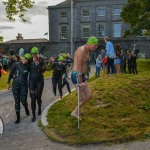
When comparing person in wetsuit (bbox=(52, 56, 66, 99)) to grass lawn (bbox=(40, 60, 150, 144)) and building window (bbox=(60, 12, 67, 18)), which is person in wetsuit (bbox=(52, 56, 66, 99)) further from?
building window (bbox=(60, 12, 67, 18))

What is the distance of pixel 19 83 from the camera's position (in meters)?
9.18

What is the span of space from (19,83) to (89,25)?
152ft

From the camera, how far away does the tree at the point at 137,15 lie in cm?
2320

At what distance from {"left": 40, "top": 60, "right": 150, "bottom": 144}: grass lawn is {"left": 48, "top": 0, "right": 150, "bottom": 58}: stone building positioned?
4065 centimetres

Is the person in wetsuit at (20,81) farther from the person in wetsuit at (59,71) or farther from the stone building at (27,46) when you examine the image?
the stone building at (27,46)

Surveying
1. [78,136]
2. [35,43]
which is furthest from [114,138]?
[35,43]

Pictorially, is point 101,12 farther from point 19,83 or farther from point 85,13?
point 19,83

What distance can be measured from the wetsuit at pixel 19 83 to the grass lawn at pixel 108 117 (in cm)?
100

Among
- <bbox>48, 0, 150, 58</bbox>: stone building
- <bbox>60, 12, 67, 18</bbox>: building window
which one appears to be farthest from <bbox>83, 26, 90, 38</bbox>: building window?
<bbox>60, 12, 67, 18</bbox>: building window

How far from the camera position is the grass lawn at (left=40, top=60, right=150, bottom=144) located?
7.55 metres

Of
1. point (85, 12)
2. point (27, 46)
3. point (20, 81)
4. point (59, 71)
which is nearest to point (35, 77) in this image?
point (20, 81)

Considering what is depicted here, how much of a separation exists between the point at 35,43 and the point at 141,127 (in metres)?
49.4

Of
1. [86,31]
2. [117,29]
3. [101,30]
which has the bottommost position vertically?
[86,31]

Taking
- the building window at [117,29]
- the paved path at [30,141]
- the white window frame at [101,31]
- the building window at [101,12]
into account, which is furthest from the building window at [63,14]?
the paved path at [30,141]
